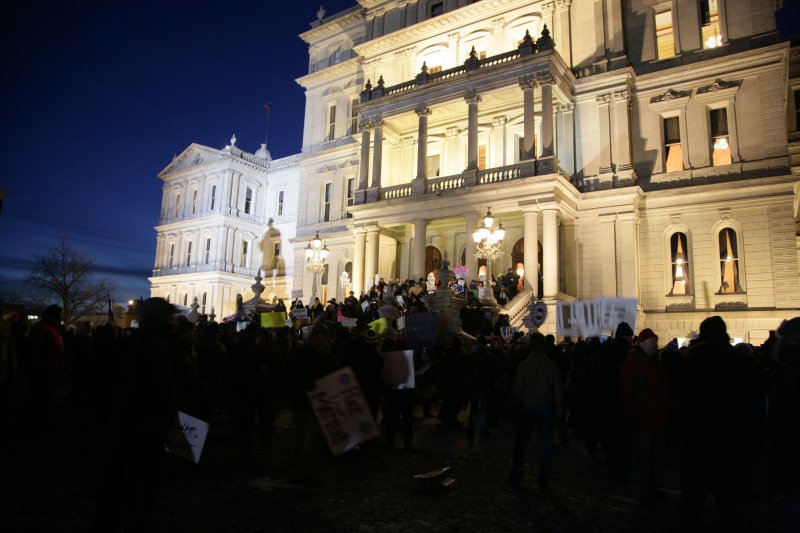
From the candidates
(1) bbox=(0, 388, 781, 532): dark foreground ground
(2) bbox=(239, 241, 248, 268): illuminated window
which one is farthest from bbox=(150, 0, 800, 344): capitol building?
(2) bbox=(239, 241, 248, 268): illuminated window

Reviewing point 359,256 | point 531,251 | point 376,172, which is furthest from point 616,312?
point 376,172

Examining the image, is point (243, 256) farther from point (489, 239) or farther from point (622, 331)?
point (622, 331)

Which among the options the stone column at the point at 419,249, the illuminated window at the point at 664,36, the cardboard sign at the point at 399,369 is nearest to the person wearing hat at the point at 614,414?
the cardboard sign at the point at 399,369

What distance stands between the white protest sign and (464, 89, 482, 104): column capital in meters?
16.3

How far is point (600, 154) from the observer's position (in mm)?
25406

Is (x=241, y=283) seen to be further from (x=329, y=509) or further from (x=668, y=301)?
(x=329, y=509)

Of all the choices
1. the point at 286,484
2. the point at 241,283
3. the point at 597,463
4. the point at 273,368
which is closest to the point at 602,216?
the point at 597,463

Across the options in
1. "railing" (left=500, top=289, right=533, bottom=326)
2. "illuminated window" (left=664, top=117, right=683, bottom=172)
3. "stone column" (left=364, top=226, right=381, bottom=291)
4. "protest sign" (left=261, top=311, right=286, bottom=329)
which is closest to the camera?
"protest sign" (left=261, top=311, right=286, bottom=329)

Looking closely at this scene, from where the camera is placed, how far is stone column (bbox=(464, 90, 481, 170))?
2488cm

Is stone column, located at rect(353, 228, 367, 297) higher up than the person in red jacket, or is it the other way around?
stone column, located at rect(353, 228, 367, 297)

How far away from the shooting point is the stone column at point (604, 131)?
25.2m

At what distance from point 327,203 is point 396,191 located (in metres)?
10.2

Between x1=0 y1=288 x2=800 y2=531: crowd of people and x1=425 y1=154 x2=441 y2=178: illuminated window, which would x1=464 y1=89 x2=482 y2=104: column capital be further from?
x1=0 y1=288 x2=800 y2=531: crowd of people

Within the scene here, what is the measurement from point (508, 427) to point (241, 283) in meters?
42.5
